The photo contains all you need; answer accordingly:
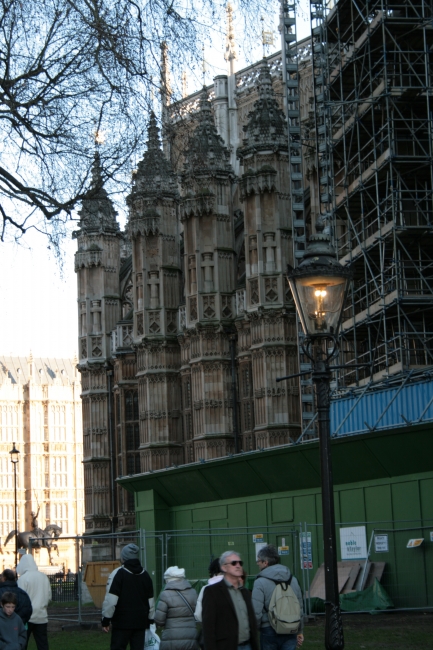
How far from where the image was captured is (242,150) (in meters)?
41.8

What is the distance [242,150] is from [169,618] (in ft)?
101

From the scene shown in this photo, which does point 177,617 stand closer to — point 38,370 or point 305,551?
point 305,551

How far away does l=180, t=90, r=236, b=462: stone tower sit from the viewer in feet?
140

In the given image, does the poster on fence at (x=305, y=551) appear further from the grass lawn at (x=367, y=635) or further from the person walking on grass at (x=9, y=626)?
the person walking on grass at (x=9, y=626)

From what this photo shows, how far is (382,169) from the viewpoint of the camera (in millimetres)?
32062

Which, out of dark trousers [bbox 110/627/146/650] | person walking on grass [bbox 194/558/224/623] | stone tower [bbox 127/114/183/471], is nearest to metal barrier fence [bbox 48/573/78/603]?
stone tower [bbox 127/114/183/471]

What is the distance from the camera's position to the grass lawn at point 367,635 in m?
18.2

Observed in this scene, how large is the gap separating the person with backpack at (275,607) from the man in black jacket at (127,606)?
1555mm

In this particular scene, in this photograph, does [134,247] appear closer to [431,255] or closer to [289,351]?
[289,351]

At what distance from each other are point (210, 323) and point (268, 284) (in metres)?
2.92

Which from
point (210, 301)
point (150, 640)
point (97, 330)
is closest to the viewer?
point (150, 640)

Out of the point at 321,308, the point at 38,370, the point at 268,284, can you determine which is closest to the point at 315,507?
the point at 268,284

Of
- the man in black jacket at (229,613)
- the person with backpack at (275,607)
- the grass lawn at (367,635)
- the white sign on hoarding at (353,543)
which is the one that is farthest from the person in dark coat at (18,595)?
the white sign on hoarding at (353,543)

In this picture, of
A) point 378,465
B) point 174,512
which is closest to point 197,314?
point 174,512
